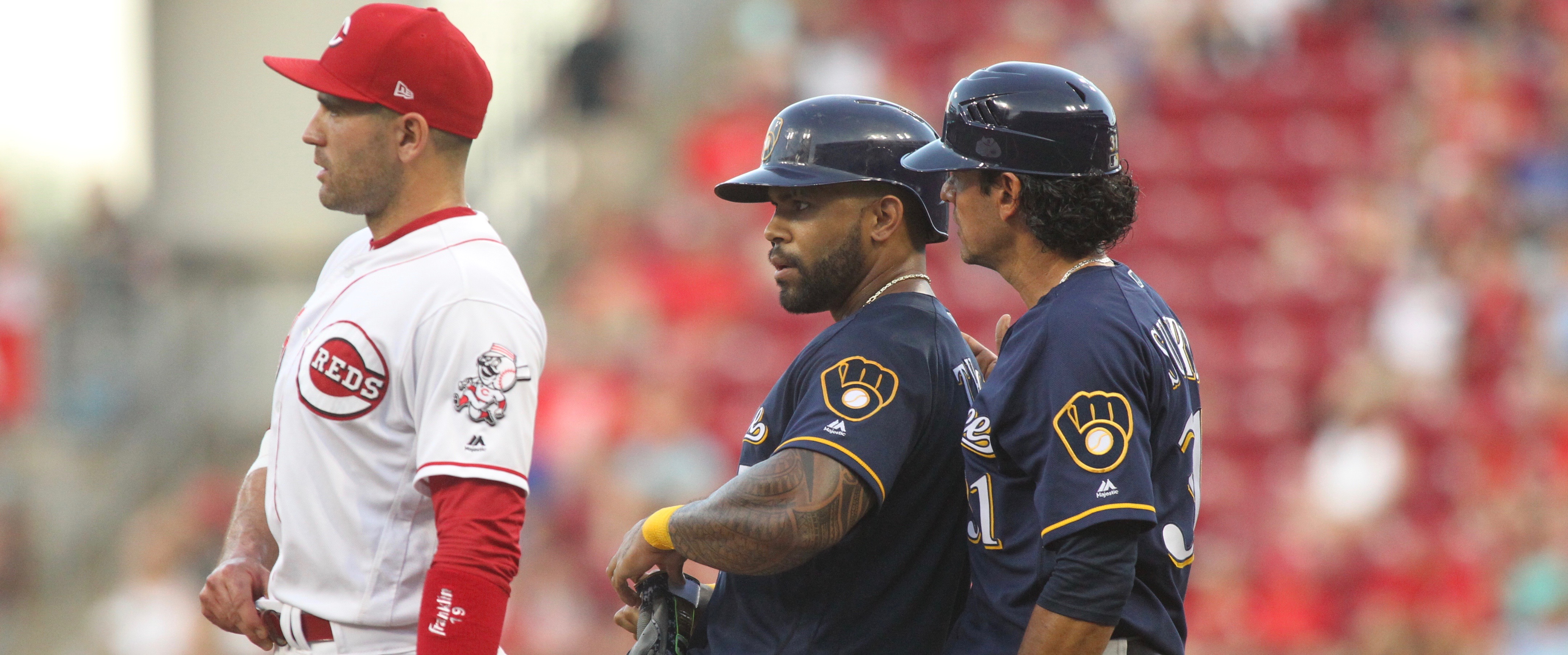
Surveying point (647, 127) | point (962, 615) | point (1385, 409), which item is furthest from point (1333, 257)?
point (962, 615)

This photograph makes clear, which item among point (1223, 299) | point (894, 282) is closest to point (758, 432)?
point (894, 282)

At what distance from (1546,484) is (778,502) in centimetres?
664

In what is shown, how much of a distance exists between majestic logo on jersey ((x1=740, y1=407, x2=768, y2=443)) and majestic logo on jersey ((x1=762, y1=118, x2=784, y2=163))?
50 centimetres

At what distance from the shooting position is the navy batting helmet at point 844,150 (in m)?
2.88

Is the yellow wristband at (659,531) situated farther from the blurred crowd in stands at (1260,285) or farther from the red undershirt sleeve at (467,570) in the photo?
the blurred crowd in stands at (1260,285)

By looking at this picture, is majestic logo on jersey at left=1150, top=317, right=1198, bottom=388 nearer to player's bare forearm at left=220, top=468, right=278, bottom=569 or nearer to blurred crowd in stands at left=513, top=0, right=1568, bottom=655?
player's bare forearm at left=220, top=468, right=278, bottom=569

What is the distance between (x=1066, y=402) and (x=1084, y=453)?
0.09m

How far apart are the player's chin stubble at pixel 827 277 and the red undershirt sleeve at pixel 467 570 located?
73cm

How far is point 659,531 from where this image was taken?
9.07 feet

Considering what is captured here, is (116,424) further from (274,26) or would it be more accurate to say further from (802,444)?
(802,444)

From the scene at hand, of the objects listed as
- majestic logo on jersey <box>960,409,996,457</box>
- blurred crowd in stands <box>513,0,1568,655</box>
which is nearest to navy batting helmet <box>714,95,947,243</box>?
majestic logo on jersey <box>960,409,996,457</box>

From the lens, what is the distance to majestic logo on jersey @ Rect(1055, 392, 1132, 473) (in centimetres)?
242

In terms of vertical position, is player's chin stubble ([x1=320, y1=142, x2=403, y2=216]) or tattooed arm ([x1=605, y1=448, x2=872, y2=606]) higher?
player's chin stubble ([x1=320, y1=142, x2=403, y2=216])

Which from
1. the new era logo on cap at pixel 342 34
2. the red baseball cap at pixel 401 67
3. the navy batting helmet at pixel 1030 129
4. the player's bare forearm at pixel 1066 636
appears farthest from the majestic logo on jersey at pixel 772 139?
the player's bare forearm at pixel 1066 636
